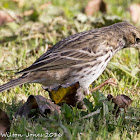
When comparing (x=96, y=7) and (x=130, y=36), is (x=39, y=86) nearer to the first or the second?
(x=130, y=36)

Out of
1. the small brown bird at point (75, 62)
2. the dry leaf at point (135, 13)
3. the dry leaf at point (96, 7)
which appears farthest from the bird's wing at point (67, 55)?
the dry leaf at point (96, 7)

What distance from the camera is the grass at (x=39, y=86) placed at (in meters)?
3.49

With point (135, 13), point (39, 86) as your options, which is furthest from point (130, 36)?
point (135, 13)

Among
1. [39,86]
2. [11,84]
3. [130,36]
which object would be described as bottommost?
[39,86]

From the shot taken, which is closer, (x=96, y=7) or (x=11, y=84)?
(x=11, y=84)

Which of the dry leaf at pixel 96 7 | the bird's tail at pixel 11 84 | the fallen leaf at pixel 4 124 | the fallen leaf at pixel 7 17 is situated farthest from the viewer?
the dry leaf at pixel 96 7

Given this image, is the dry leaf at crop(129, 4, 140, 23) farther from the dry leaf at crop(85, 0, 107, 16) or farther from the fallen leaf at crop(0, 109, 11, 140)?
the fallen leaf at crop(0, 109, 11, 140)

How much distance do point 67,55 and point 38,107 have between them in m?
1.24

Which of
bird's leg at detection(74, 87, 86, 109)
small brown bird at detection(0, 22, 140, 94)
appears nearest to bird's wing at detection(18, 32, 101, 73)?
small brown bird at detection(0, 22, 140, 94)

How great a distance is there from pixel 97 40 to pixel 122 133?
1.91 m

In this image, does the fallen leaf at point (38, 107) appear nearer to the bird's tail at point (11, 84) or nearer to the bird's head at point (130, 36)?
the bird's tail at point (11, 84)

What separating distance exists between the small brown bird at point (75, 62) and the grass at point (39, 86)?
0.82 feet

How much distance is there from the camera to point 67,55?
16.4 feet

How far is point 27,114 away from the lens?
3.89 meters
